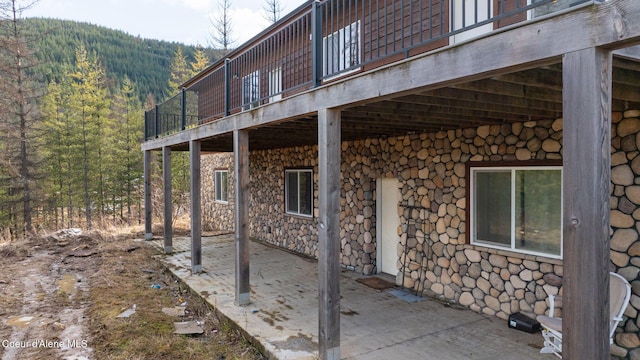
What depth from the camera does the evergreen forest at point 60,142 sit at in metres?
15.1

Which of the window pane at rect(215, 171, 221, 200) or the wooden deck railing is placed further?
the window pane at rect(215, 171, 221, 200)

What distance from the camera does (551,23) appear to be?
2047 mm

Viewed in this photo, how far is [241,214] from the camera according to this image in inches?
224

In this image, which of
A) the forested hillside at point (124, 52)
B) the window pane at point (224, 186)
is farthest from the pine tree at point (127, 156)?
the forested hillside at point (124, 52)

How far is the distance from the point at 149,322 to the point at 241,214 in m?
1.84

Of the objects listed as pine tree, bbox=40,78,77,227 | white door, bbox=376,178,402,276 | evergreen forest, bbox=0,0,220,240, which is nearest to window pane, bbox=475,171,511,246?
white door, bbox=376,178,402,276

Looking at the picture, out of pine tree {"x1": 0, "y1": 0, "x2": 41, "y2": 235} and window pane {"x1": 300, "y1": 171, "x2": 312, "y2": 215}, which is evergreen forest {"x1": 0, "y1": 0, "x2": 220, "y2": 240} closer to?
pine tree {"x1": 0, "y1": 0, "x2": 41, "y2": 235}

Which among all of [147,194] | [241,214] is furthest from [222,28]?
[241,214]

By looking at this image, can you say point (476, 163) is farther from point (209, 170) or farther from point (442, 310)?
point (209, 170)

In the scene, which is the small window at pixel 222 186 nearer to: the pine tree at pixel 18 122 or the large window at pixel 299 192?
the large window at pixel 299 192

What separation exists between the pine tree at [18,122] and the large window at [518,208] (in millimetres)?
15575

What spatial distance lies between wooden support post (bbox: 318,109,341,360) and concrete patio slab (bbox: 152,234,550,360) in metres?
0.31

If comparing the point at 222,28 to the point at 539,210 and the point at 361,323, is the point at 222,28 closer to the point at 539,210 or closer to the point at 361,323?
the point at 361,323

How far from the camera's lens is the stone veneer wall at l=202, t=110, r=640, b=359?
152 inches
